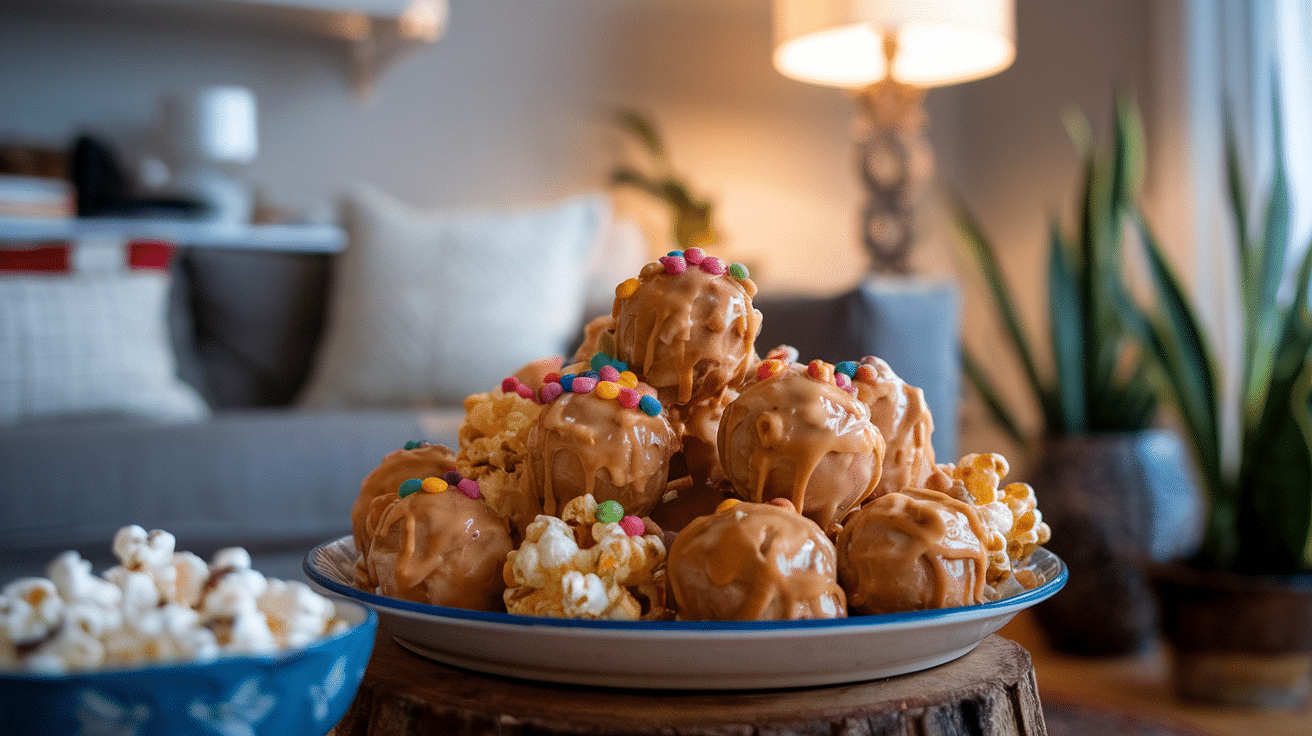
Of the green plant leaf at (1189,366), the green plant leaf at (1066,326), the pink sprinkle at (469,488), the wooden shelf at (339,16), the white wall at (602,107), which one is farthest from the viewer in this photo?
the white wall at (602,107)

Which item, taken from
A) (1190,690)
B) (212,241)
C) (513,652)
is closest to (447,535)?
(513,652)

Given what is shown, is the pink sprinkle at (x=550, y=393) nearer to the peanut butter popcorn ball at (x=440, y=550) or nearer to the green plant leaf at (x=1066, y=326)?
the peanut butter popcorn ball at (x=440, y=550)

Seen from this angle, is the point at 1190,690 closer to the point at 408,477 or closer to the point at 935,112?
the point at 408,477

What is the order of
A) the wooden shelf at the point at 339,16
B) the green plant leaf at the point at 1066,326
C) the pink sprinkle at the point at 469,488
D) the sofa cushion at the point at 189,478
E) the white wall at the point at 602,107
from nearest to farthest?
the pink sprinkle at the point at 469,488
the sofa cushion at the point at 189,478
the green plant leaf at the point at 1066,326
the wooden shelf at the point at 339,16
the white wall at the point at 602,107

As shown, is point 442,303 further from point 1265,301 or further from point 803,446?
point 803,446

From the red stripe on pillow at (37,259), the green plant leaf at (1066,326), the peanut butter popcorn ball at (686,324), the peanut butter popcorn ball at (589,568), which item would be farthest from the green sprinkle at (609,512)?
the red stripe on pillow at (37,259)

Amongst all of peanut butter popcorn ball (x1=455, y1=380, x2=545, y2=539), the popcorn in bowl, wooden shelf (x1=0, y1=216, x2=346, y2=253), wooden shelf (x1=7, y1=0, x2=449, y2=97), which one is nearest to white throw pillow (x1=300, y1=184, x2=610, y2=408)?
wooden shelf (x1=0, y1=216, x2=346, y2=253)

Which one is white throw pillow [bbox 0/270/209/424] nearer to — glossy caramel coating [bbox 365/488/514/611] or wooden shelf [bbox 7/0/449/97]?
wooden shelf [bbox 7/0/449/97]
